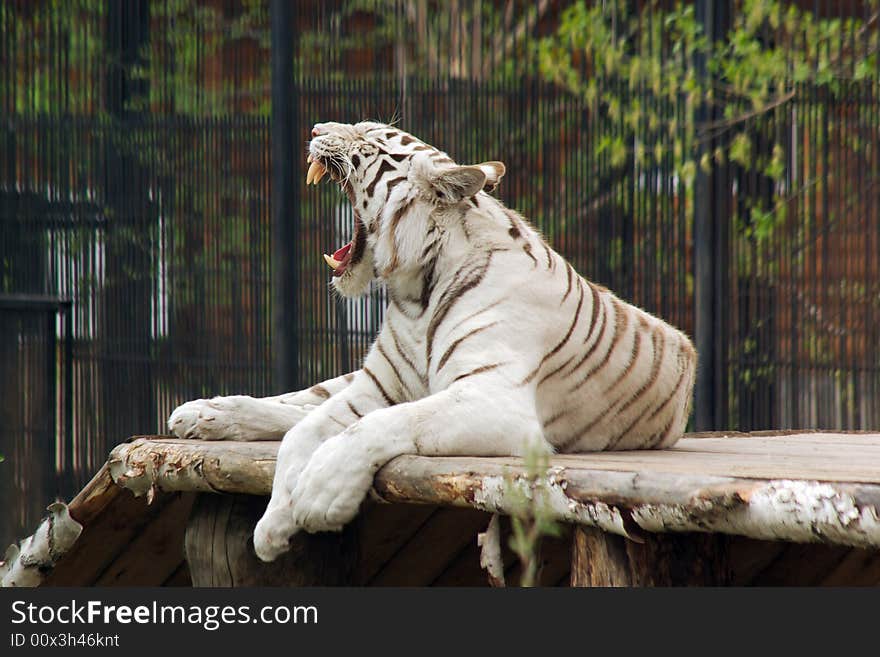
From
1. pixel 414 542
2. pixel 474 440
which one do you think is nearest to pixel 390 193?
pixel 474 440

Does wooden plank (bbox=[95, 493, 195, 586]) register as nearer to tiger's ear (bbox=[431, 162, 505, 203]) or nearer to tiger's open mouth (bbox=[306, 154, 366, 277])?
tiger's open mouth (bbox=[306, 154, 366, 277])

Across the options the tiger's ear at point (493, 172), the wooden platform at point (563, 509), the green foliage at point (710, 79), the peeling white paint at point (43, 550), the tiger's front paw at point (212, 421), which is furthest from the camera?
the green foliage at point (710, 79)

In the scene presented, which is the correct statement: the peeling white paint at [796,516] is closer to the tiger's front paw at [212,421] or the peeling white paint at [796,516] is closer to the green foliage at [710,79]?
the tiger's front paw at [212,421]

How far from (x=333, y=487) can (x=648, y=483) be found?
0.74 meters

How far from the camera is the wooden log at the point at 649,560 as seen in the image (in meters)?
2.62

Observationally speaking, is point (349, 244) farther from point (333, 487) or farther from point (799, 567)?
point (799, 567)

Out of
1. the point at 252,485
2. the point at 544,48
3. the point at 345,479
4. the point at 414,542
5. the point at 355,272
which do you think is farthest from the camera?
the point at 544,48

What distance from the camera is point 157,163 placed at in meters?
6.99

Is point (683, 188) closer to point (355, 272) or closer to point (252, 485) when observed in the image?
point (355, 272)

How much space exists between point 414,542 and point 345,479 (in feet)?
4.20

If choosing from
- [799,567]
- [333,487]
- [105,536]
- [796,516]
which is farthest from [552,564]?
[796,516]

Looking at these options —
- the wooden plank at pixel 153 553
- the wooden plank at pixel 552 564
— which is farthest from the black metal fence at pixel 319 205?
the wooden plank at pixel 153 553

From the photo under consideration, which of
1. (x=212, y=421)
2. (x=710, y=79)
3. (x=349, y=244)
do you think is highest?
(x=710, y=79)

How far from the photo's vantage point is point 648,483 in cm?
243
